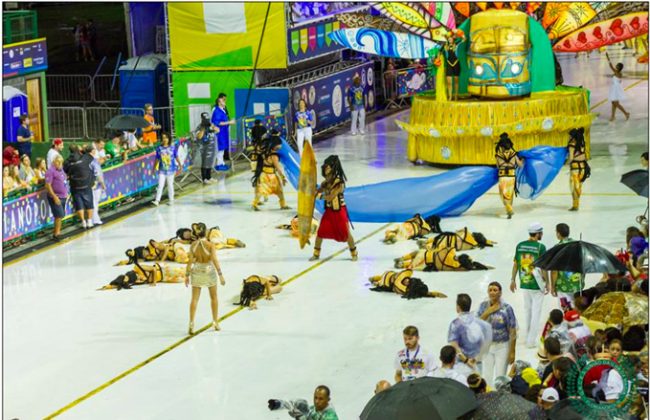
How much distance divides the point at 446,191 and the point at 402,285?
467cm

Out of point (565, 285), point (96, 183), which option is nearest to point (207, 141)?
point (96, 183)

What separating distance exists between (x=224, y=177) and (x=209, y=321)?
1044 centimetres

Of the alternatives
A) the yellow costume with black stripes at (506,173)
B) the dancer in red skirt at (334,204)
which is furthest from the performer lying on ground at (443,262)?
the yellow costume with black stripes at (506,173)

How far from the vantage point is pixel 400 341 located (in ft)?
51.2

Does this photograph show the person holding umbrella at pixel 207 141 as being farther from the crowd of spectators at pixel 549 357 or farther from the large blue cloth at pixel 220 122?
the crowd of spectators at pixel 549 357

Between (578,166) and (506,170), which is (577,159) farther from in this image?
(506,170)

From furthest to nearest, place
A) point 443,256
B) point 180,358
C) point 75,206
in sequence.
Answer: point 75,206 → point 443,256 → point 180,358

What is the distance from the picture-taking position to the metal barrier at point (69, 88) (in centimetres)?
3875

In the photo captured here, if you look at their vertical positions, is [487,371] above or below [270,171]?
below

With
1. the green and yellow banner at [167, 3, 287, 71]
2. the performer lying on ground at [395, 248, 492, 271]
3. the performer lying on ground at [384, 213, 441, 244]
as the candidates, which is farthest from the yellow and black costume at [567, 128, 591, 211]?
the green and yellow banner at [167, 3, 287, 71]

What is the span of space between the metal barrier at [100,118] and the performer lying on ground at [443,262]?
16.3 metres

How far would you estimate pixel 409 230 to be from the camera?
20.8m

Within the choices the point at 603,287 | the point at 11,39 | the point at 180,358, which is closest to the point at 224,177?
the point at 11,39

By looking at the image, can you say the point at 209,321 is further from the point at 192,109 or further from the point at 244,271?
the point at 192,109
